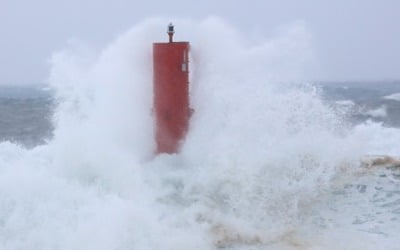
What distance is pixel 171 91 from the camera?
6.09 metres

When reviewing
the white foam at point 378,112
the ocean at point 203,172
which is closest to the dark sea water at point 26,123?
the ocean at point 203,172

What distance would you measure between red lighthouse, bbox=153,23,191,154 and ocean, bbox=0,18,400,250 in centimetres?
16

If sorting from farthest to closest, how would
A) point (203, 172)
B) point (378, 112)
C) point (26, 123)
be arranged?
point (378, 112), point (26, 123), point (203, 172)

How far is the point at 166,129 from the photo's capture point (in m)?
6.20

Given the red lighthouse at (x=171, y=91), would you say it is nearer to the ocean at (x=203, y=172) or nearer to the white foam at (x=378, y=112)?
the ocean at (x=203, y=172)

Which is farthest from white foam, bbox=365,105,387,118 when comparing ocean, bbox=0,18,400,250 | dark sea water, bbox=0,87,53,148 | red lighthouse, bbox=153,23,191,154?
red lighthouse, bbox=153,23,191,154

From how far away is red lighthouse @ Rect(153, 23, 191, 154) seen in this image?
19.9 ft

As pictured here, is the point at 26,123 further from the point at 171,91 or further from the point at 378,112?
the point at 378,112

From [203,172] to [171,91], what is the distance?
1008 millimetres

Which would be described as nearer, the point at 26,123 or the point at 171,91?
the point at 171,91

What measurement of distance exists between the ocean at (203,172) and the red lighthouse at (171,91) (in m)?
0.16

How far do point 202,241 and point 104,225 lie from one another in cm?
80

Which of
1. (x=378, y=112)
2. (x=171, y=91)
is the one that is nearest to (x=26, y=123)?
(x=171, y=91)

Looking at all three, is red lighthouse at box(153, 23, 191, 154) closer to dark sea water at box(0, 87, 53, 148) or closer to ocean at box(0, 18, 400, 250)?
ocean at box(0, 18, 400, 250)
